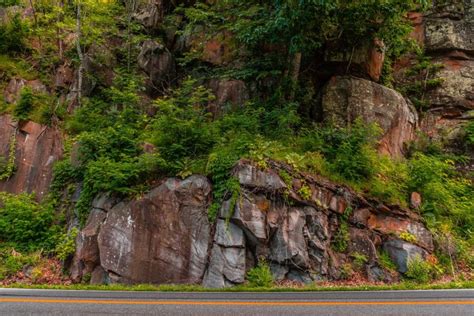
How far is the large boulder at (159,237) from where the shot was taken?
288 inches

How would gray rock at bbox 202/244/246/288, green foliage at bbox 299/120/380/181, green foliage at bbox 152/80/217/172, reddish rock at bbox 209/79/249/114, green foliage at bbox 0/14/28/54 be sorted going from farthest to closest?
1. green foliage at bbox 0/14/28/54
2. reddish rock at bbox 209/79/249/114
3. green foliage at bbox 299/120/380/181
4. green foliage at bbox 152/80/217/172
5. gray rock at bbox 202/244/246/288

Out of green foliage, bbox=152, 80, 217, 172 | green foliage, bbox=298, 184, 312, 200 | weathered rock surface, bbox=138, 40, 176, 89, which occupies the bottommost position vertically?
green foliage, bbox=298, 184, 312, 200

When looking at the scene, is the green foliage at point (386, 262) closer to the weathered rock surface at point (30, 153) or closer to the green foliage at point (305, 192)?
the green foliage at point (305, 192)

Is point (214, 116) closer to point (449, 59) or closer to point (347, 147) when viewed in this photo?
point (347, 147)

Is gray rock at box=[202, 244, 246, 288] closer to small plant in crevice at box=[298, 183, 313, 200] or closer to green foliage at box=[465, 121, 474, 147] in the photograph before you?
small plant in crevice at box=[298, 183, 313, 200]

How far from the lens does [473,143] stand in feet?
41.4

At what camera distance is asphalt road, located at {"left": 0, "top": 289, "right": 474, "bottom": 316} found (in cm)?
433

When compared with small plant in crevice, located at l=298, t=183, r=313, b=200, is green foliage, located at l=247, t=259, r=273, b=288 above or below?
below

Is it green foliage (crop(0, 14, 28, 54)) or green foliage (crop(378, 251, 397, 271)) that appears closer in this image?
green foliage (crop(378, 251, 397, 271))

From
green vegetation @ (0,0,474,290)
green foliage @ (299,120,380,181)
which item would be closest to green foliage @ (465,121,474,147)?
green vegetation @ (0,0,474,290)

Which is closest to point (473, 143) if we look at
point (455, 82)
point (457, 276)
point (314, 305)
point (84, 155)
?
point (455, 82)

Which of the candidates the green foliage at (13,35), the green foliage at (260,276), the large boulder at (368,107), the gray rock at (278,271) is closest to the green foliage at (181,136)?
the green foliage at (260,276)

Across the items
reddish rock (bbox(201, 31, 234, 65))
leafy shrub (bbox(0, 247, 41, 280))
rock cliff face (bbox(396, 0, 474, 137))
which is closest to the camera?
leafy shrub (bbox(0, 247, 41, 280))

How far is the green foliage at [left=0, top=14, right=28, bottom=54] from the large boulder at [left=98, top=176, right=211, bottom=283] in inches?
353
